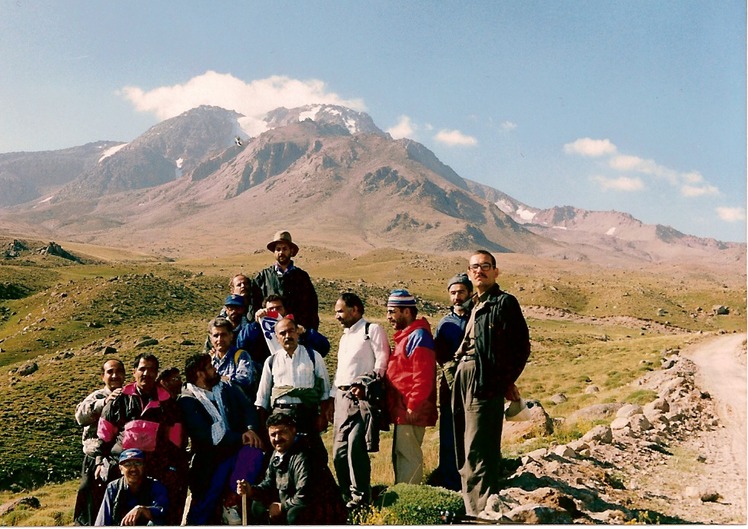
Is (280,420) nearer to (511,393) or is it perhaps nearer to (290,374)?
(290,374)

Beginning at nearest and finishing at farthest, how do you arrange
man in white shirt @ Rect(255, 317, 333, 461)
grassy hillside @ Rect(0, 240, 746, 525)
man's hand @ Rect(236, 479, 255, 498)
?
man's hand @ Rect(236, 479, 255, 498), man in white shirt @ Rect(255, 317, 333, 461), grassy hillside @ Rect(0, 240, 746, 525)

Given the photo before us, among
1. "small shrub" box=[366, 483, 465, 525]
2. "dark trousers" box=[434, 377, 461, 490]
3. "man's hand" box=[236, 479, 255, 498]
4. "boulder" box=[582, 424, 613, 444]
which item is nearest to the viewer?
"man's hand" box=[236, 479, 255, 498]

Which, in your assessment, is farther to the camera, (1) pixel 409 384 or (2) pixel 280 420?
(1) pixel 409 384

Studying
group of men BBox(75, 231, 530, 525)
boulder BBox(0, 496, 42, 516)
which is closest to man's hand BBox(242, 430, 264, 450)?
group of men BBox(75, 231, 530, 525)

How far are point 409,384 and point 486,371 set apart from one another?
97 cm

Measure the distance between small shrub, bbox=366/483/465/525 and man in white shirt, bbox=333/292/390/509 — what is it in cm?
21

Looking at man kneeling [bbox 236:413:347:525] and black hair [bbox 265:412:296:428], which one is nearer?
man kneeling [bbox 236:413:347:525]

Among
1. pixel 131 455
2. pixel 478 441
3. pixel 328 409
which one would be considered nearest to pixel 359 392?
pixel 328 409

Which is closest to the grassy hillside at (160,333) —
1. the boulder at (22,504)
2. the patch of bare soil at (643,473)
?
the boulder at (22,504)

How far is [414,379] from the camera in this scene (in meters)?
6.46

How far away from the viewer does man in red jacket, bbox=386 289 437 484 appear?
21.1 feet

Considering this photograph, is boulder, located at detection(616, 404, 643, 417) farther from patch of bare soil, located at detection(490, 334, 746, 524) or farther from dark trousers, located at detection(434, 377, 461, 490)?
dark trousers, located at detection(434, 377, 461, 490)

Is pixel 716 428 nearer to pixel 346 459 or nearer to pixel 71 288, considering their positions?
pixel 346 459

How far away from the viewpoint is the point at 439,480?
24.0 feet
